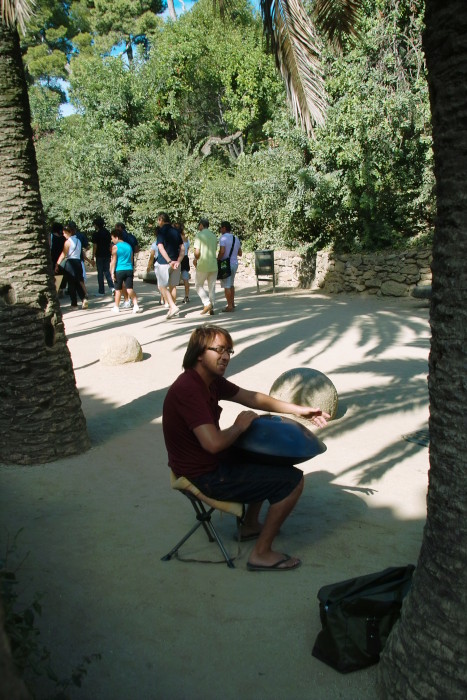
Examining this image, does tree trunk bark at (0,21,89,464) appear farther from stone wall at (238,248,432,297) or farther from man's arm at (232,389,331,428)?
stone wall at (238,248,432,297)

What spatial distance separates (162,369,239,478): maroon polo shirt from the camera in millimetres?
3750

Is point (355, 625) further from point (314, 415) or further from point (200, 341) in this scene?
point (200, 341)

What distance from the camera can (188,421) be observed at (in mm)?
3744

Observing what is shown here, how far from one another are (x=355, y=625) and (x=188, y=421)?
1.37 m

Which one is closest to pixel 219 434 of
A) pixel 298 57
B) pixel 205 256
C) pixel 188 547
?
pixel 188 547

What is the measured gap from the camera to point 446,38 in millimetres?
2402

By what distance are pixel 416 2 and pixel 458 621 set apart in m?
16.6

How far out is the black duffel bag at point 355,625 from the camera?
3.04m

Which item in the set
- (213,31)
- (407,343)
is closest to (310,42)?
(407,343)

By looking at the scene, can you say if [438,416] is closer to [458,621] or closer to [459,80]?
[458,621]

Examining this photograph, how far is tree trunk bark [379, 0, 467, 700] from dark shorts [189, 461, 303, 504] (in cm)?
117

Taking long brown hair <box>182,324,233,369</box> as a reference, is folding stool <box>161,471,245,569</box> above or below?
below

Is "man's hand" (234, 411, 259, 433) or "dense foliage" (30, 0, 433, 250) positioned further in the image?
"dense foliage" (30, 0, 433, 250)

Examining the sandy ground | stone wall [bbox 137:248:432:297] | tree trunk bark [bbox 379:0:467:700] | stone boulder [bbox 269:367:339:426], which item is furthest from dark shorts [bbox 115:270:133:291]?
tree trunk bark [bbox 379:0:467:700]
